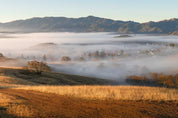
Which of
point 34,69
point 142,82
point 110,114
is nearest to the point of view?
point 110,114

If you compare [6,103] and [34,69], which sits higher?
[6,103]

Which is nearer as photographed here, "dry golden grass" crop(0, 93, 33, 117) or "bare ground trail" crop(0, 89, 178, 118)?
"dry golden grass" crop(0, 93, 33, 117)

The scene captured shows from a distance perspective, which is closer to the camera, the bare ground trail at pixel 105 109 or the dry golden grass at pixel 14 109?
the dry golden grass at pixel 14 109

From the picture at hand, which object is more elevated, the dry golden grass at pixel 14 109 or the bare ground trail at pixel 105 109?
the dry golden grass at pixel 14 109

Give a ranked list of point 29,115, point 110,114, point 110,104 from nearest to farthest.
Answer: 1. point 29,115
2. point 110,114
3. point 110,104

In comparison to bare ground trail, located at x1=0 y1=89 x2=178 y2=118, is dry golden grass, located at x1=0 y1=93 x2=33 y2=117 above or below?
above

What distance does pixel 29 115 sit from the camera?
430 inches

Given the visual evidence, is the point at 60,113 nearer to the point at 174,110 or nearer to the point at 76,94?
the point at 76,94

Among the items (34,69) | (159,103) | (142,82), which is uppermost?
(159,103)

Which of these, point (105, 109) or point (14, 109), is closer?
point (14, 109)

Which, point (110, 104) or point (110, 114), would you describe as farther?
point (110, 104)

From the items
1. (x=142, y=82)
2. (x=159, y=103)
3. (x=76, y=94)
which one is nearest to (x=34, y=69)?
(x=76, y=94)

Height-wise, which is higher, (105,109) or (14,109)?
(14,109)

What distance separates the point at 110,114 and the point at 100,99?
12.7 ft
